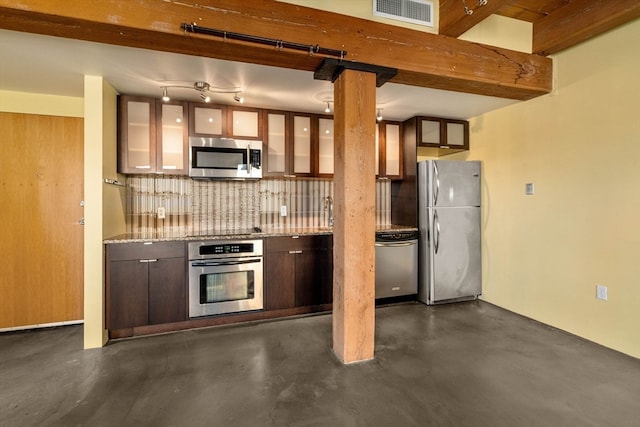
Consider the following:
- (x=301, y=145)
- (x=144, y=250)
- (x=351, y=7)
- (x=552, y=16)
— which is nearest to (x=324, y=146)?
(x=301, y=145)

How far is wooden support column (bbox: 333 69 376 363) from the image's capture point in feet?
7.53

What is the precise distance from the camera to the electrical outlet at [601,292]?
262 centimetres

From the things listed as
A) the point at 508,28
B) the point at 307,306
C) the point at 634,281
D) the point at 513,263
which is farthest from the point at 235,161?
the point at 634,281

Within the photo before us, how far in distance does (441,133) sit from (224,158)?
2.77m

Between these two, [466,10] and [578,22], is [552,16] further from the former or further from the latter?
[466,10]

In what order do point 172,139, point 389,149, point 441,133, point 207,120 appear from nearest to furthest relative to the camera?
1. point 172,139
2. point 207,120
3. point 441,133
4. point 389,149

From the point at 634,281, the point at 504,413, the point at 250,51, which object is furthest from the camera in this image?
the point at 634,281

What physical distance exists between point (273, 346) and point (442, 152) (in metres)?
3.53

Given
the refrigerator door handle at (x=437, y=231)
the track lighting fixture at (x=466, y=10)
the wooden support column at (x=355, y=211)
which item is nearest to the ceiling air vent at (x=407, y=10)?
the track lighting fixture at (x=466, y=10)

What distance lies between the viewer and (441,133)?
3996 millimetres

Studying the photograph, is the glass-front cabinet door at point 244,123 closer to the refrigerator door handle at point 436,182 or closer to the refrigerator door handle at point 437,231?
the refrigerator door handle at point 436,182

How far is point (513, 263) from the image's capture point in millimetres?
3482

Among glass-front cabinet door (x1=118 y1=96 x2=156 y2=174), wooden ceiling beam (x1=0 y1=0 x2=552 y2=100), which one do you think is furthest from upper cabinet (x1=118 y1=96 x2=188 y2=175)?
wooden ceiling beam (x1=0 y1=0 x2=552 y2=100)

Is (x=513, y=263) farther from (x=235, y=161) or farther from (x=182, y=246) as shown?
(x=182, y=246)
